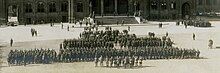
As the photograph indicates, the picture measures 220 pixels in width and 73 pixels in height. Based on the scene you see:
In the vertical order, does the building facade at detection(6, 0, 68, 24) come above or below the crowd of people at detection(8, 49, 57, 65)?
above

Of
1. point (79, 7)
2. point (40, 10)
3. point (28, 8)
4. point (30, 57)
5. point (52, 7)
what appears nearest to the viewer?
point (30, 57)

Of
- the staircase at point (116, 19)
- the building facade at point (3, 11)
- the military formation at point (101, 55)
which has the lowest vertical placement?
the military formation at point (101, 55)

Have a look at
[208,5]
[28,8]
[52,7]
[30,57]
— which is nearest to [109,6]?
[52,7]

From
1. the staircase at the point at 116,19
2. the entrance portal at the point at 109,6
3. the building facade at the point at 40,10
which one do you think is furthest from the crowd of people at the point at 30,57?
the entrance portal at the point at 109,6

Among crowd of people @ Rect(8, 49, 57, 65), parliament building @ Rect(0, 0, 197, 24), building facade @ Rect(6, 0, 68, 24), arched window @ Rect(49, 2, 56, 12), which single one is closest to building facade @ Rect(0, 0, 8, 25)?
parliament building @ Rect(0, 0, 197, 24)

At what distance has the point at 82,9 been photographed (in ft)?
279

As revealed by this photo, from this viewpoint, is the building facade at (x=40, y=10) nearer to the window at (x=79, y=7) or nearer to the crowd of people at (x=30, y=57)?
the window at (x=79, y=7)

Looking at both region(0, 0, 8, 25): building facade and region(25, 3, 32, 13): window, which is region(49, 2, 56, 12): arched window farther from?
region(0, 0, 8, 25): building facade

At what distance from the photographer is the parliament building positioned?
82000 millimetres

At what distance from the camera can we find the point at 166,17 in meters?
92.6

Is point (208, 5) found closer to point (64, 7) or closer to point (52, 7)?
point (64, 7)

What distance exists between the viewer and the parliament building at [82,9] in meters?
82.0

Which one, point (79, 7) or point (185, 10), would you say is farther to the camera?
point (185, 10)

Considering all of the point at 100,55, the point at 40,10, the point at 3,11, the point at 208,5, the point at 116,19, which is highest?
the point at 208,5
